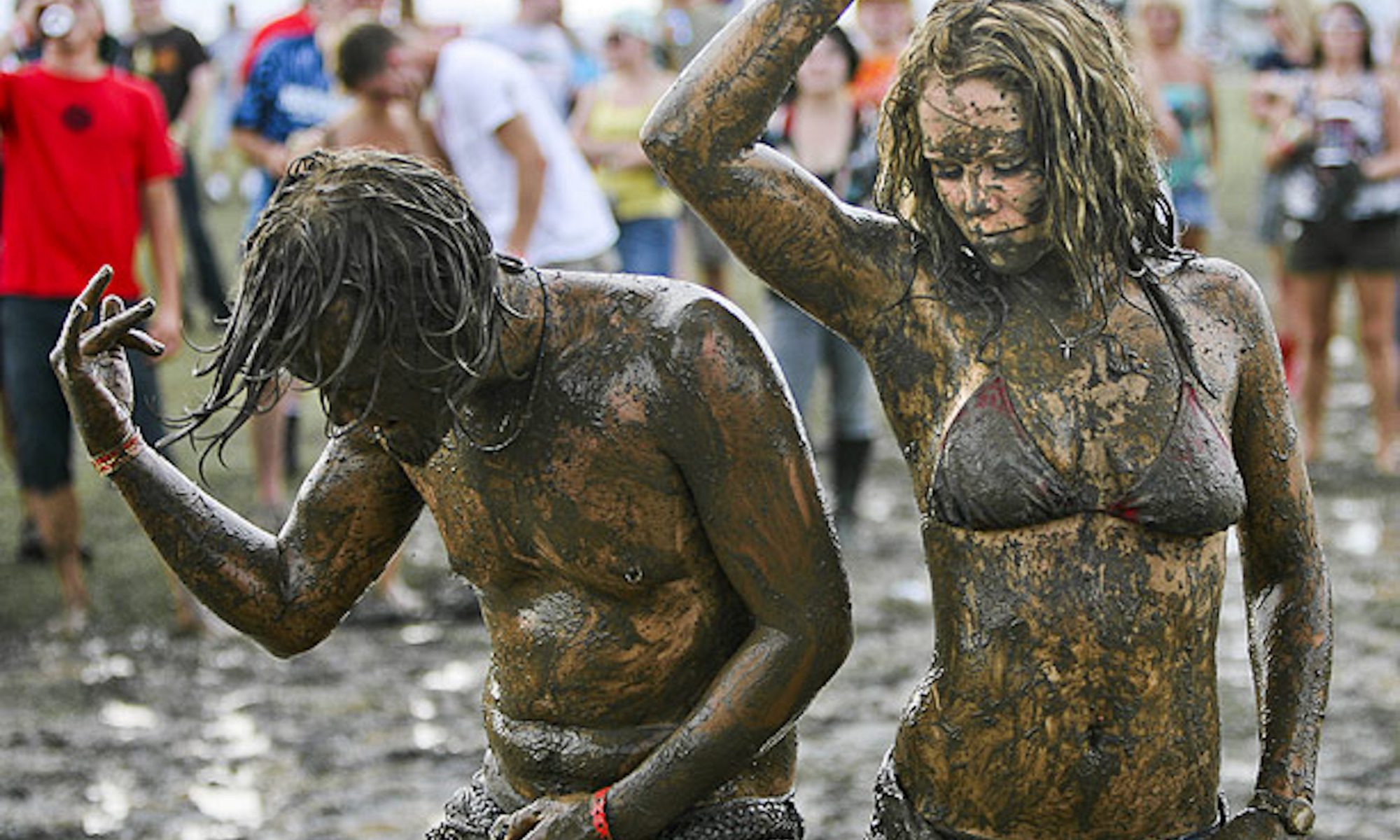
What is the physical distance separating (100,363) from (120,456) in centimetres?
12

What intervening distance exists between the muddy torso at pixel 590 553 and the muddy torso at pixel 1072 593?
0.27 metres

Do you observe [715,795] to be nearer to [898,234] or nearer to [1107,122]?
[898,234]

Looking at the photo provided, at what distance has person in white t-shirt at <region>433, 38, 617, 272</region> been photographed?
613 cm

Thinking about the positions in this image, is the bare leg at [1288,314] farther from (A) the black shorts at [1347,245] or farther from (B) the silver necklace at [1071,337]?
(B) the silver necklace at [1071,337]

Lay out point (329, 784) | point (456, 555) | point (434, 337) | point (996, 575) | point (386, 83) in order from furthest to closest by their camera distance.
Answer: point (386, 83) < point (329, 784) < point (456, 555) < point (996, 575) < point (434, 337)

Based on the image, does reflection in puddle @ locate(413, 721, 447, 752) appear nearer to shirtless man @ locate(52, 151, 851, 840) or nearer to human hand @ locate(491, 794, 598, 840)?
shirtless man @ locate(52, 151, 851, 840)

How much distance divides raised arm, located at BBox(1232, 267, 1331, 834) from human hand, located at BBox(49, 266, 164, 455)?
134cm

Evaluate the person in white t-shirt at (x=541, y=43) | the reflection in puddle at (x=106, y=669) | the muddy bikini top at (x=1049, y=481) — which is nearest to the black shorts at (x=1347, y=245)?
the person in white t-shirt at (x=541, y=43)

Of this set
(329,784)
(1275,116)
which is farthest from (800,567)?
(1275,116)

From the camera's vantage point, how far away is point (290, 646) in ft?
8.77

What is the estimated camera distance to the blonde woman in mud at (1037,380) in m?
2.30

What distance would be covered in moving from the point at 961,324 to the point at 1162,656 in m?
0.46

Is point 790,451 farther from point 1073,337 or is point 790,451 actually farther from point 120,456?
point 120,456

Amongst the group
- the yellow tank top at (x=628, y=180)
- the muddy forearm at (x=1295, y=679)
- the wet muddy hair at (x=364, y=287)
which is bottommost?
the yellow tank top at (x=628, y=180)
